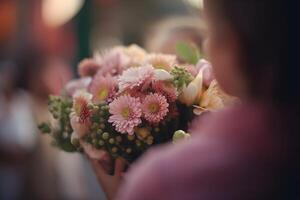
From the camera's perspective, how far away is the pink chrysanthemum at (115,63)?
1.41 m

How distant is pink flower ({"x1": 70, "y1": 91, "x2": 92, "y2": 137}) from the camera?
4.32 feet

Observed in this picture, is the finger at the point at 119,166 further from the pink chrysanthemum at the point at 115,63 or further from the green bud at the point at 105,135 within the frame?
the pink chrysanthemum at the point at 115,63

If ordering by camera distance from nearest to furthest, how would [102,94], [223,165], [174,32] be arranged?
[223,165] → [102,94] → [174,32]

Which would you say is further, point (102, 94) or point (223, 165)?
point (102, 94)

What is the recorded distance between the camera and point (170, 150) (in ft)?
3.01

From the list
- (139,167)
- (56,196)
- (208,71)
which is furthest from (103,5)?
(139,167)

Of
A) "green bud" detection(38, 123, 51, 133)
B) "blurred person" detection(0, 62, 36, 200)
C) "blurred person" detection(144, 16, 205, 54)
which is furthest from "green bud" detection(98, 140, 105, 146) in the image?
"blurred person" detection(0, 62, 36, 200)

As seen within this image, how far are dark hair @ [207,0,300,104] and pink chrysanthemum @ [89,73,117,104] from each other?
0.44 m

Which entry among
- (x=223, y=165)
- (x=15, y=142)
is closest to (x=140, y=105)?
(x=223, y=165)

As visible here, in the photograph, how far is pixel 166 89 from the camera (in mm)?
1266

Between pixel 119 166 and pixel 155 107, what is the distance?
174 mm

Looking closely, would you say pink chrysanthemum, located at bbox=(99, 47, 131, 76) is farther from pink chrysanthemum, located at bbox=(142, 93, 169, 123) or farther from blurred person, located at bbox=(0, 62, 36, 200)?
blurred person, located at bbox=(0, 62, 36, 200)

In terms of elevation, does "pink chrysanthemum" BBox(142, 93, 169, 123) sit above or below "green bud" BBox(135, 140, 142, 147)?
above

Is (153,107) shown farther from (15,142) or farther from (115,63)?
(15,142)
